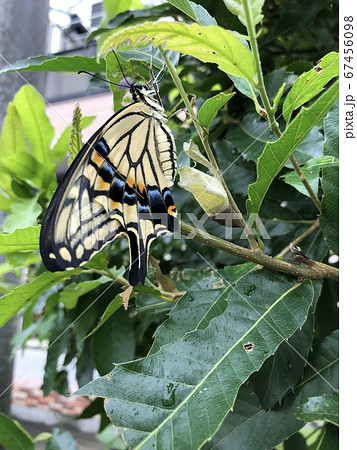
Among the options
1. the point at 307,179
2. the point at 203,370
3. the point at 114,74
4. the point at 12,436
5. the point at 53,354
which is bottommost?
the point at 12,436

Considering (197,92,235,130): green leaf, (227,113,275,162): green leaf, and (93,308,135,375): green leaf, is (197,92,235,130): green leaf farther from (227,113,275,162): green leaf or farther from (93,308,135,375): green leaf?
(93,308,135,375): green leaf

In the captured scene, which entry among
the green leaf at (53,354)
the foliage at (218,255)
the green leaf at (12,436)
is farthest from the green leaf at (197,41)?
the green leaf at (12,436)

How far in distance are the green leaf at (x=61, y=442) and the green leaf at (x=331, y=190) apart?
661 millimetres

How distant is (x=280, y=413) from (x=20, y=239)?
32 cm

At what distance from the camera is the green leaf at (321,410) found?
0.41 m

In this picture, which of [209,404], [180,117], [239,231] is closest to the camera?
[209,404]

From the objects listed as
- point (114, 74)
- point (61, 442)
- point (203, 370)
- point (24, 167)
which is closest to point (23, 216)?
point (24, 167)

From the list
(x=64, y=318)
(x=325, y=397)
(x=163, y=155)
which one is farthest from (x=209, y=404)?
(x=64, y=318)

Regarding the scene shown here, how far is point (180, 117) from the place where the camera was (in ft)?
2.53

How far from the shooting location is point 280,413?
1.60 feet

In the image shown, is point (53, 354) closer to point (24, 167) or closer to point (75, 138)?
point (24, 167)

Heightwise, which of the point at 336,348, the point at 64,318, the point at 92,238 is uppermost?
the point at 92,238

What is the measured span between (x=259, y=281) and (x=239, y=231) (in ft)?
0.64
